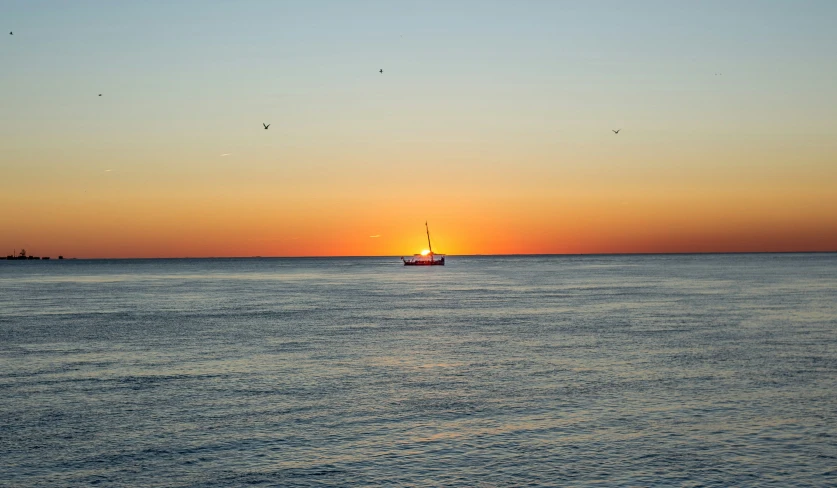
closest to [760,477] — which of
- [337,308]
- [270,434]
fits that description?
[270,434]

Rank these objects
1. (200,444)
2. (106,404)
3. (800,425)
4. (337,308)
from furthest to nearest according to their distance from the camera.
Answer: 1. (337,308)
2. (106,404)
3. (800,425)
4. (200,444)

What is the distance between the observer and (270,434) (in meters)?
22.7

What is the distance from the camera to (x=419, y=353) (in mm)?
40000

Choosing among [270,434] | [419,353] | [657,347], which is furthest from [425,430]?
[657,347]

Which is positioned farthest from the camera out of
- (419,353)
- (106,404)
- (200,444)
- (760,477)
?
(419,353)

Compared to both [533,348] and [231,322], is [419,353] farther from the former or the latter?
[231,322]

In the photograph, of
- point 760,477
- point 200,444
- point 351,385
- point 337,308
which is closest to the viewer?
point 760,477

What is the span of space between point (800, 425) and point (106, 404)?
22.3 m

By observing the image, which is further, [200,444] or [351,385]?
[351,385]

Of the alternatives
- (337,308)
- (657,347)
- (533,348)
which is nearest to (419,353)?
(533,348)

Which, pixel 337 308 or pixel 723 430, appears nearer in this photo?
pixel 723 430

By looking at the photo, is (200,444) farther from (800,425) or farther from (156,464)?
(800,425)

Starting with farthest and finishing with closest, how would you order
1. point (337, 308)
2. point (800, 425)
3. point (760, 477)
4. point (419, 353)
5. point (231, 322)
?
point (337, 308) < point (231, 322) < point (419, 353) < point (800, 425) < point (760, 477)

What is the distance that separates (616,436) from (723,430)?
11.1ft
